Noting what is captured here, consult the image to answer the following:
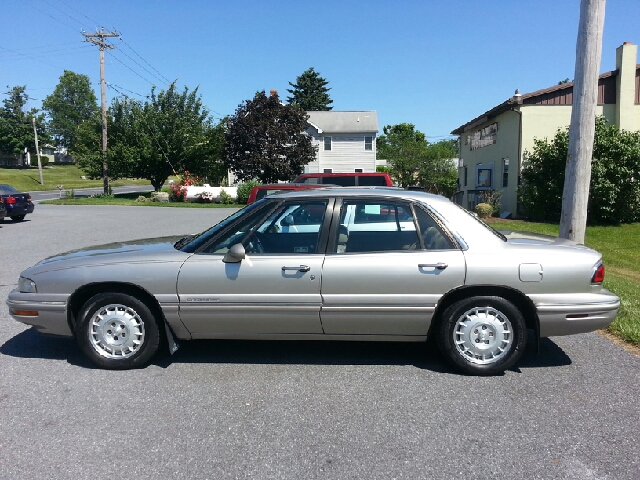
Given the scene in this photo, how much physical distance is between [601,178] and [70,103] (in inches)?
4143

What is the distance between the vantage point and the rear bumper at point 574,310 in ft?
14.6

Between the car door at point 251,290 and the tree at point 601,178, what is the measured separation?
664 inches

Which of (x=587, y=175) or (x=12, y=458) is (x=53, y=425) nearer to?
(x=12, y=458)

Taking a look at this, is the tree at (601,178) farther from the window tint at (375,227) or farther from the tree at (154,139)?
the tree at (154,139)

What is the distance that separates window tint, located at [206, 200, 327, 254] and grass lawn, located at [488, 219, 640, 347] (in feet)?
9.66


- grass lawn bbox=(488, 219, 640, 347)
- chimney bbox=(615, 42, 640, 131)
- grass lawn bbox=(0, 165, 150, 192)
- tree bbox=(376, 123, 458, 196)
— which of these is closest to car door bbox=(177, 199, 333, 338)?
grass lawn bbox=(488, 219, 640, 347)

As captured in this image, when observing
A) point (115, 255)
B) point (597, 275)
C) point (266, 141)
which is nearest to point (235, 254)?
point (115, 255)

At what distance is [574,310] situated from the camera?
4453 millimetres

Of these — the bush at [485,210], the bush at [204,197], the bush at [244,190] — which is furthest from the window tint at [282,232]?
the bush at [204,197]

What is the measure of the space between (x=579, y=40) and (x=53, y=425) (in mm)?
7172

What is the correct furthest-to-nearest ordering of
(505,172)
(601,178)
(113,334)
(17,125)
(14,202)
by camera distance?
(17,125) < (505,172) < (14,202) < (601,178) < (113,334)

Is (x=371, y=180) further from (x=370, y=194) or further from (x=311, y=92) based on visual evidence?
(x=311, y=92)

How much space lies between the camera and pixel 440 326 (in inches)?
180

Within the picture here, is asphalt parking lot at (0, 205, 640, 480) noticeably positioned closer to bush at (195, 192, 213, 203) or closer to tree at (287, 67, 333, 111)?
bush at (195, 192, 213, 203)
